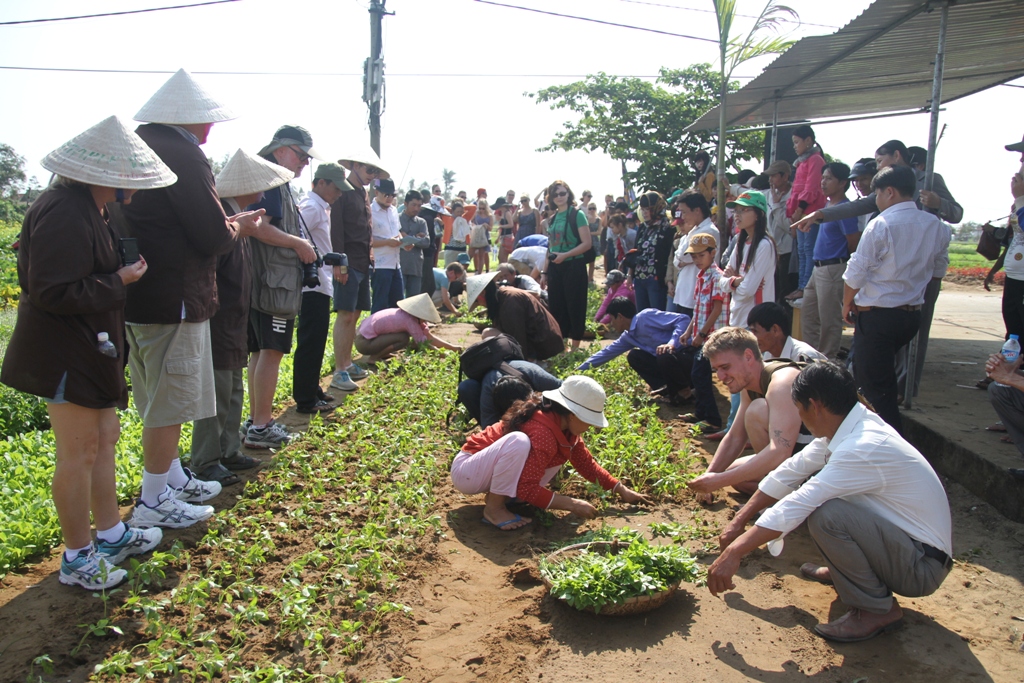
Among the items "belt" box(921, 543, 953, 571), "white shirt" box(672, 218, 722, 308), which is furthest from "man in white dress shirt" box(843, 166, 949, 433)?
"white shirt" box(672, 218, 722, 308)

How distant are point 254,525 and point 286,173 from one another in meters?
2.20

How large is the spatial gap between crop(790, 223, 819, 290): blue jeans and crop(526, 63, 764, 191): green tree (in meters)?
13.6

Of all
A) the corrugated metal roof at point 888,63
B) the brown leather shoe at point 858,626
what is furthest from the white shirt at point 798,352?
the corrugated metal roof at point 888,63

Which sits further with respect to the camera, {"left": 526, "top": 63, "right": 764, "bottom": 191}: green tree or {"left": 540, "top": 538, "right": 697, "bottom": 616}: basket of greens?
{"left": 526, "top": 63, "right": 764, "bottom": 191}: green tree

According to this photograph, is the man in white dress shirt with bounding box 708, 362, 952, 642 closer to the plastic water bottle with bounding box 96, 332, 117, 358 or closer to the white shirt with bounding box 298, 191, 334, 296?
the plastic water bottle with bounding box 96, 332, 117, 358

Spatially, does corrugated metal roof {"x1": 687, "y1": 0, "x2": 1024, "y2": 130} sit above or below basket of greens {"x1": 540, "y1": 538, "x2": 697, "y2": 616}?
above

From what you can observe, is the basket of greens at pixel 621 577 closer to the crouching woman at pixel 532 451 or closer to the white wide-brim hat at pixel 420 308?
the crouching woman at pixel 532 451

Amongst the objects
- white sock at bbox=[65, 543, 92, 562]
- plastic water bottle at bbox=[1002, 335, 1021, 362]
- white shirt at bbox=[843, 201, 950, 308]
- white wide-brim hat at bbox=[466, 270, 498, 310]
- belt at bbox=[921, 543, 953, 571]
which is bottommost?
white sock at bbox=[65, 543, 92, 562]

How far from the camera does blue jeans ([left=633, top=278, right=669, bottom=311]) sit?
837 centimetres

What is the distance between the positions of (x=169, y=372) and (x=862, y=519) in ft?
11.0

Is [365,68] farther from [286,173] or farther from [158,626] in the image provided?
[158,626]

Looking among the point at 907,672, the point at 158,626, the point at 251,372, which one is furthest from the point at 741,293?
the point at 158,626

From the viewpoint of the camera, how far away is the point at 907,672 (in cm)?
280

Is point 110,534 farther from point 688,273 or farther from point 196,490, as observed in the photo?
point 688,273
